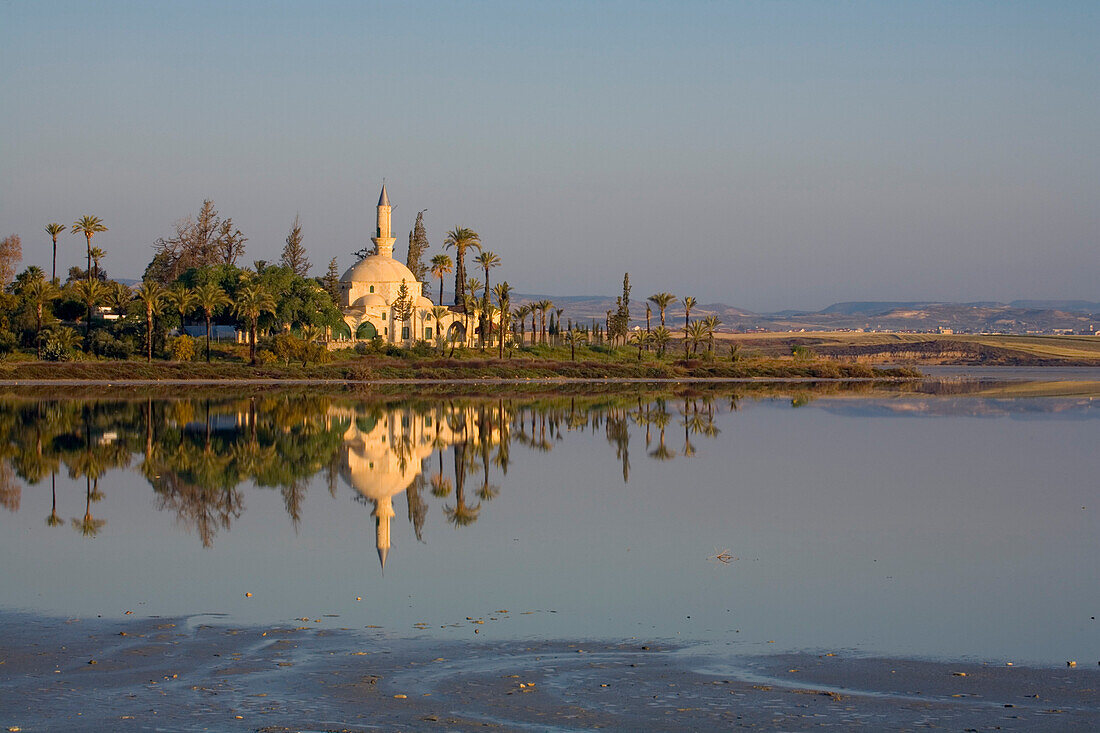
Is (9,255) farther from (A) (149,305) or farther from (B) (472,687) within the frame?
(B) (472,687)

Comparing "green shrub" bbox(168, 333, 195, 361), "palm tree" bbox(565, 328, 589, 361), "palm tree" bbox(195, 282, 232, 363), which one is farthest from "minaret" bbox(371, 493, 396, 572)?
"palm tree" bbox(565, 328, 589, 361)

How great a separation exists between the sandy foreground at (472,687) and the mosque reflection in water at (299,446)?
255 inches

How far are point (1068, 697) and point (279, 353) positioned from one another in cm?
7666

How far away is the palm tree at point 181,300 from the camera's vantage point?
8445 cm

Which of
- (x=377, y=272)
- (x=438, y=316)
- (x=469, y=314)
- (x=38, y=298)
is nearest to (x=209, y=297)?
(x=38, y=298)

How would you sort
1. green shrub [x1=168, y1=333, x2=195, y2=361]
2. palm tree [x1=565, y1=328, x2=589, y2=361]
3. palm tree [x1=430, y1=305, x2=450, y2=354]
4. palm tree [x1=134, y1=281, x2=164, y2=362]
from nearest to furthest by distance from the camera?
palm tree [x1=134, y1=281, x2=164, y2=362], green shrub [x1=168, y1=333, x2=195, y2=361], palm tree [x1=565, y1=328, x2=589, y2=361], palm tree [x1=430, y1=305, x2=450, y2=354]

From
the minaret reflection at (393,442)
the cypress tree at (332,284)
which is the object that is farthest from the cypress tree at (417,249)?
the minaret reflection at (393,442)

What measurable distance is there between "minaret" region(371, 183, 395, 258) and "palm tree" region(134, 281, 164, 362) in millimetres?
25010

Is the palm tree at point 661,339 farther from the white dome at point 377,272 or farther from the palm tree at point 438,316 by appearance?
the white dome at point 377,272

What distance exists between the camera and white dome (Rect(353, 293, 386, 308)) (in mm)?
99875

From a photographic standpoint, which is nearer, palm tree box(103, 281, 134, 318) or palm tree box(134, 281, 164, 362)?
palm tree box(134, 281, 164, 362)

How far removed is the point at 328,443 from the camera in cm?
3719

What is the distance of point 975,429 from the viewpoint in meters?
45.5

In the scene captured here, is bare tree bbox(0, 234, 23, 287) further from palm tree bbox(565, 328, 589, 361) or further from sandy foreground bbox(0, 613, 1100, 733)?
sandy foreground bbox(0, 613, 1100, 733)
